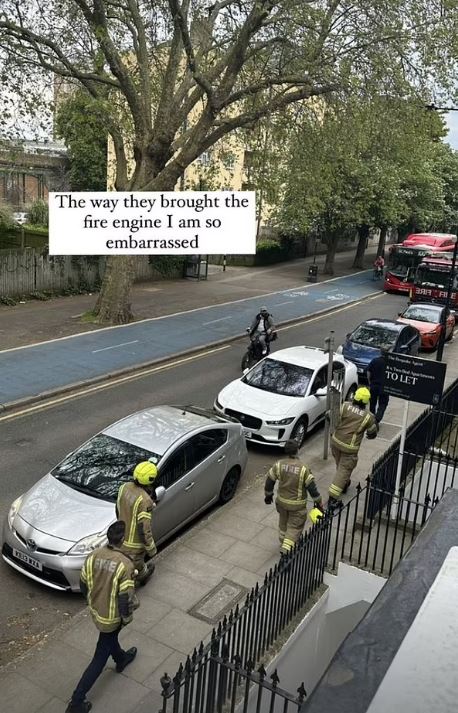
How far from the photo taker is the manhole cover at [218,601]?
695cm

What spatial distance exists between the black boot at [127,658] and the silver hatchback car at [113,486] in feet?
4.15

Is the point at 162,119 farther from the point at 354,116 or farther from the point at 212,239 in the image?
the point at 212,239

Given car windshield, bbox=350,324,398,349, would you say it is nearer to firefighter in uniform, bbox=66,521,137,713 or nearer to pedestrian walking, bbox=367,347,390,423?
pedestrian walking, bbox=367,347,390,423

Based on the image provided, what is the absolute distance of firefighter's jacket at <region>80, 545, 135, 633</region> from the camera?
17.9 ft

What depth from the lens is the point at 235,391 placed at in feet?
41.4

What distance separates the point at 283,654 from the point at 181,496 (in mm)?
2854

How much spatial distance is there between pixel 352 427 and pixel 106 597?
4909 millimetres

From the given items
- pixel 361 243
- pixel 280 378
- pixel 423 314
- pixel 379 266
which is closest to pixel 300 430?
pixel 280 378

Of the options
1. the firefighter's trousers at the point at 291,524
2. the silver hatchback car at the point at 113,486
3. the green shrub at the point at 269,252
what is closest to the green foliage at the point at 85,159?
the green shrub at the point at 269,252

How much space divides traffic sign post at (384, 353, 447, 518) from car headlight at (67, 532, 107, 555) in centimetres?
373

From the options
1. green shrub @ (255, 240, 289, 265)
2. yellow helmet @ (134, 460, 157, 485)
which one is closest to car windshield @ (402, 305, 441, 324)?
yellow helmet @ (134, 460, 157, 485)

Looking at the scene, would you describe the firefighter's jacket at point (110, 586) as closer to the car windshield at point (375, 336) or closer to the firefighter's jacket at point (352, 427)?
the firefighter's jacket at point (352, 427)

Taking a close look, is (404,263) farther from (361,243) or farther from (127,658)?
(127,658)

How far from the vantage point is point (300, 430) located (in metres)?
12.1
